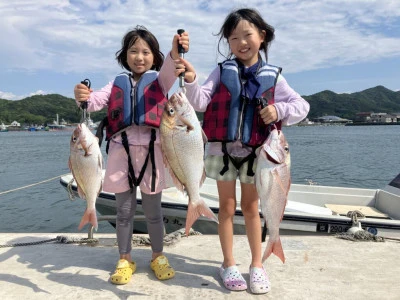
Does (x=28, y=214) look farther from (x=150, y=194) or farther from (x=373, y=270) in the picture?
(x=373, y=270)

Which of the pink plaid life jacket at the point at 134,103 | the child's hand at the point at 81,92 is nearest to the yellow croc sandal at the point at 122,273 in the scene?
the pink plaid life jacket at the point at 134,103

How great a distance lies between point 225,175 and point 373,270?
1820 mm

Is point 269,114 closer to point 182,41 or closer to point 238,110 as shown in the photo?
point 238,110

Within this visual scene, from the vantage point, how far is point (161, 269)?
125 inches

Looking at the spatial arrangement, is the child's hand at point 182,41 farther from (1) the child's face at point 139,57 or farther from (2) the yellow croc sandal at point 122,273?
(2) the yellow croc sandal at point 122,273

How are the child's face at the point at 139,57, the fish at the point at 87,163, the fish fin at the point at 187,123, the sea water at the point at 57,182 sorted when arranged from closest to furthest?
the fish fin at the point at 187,123 < the fish at the point at 87,163 < the child's face at the point at 139,57 < the sea water at the point at 57,182

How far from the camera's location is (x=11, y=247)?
13.4ft

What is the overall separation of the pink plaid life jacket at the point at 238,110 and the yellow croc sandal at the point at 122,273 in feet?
4.57

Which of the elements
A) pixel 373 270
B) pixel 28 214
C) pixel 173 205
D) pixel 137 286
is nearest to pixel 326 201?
pixel 173 205

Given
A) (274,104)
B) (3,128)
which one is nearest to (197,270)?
(274,104)

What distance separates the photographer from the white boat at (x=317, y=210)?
19.5 ft

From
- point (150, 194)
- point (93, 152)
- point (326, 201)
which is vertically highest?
point (93, 152)

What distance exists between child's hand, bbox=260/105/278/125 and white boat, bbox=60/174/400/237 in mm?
3275

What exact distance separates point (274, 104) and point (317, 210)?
5083 mm
